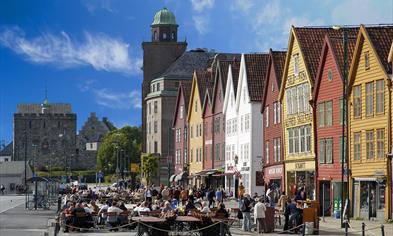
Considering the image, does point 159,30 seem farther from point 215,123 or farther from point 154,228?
point 154,228

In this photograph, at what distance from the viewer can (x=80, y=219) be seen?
47062mm

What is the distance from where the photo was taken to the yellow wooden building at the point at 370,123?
5356 centimetres

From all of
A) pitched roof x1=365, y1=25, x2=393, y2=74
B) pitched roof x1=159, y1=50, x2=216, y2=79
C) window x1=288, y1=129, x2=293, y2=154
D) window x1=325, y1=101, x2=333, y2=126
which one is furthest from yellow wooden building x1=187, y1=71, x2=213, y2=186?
pitched roof x1=365, y1=25, x2=393, y2=74

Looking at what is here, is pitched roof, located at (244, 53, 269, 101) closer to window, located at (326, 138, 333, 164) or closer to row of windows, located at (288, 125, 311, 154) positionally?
row of windows, located at (288, 125, 311, 154)

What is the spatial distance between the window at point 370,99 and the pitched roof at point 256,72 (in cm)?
2769

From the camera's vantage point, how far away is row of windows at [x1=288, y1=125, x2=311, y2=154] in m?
66.9

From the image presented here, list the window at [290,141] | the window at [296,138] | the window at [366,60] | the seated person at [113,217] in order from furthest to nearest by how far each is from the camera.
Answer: the window at [290,141]
the window at [296,138]
the window at [366,60]
the seated person at [113,217]

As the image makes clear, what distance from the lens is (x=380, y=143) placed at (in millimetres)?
54469

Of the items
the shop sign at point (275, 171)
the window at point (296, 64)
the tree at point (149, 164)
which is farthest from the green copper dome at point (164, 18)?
the window at point (296, 64)

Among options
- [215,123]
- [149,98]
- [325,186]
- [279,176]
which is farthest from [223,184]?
[149,98]

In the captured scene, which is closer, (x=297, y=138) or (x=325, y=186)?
(x=325, y=186)

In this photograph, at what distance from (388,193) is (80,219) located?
55.4 ft

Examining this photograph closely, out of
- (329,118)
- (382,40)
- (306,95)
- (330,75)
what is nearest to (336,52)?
(330,75)

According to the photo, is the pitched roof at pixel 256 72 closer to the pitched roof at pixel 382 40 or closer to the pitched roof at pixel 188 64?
the pitched roof at pixel 382 40
